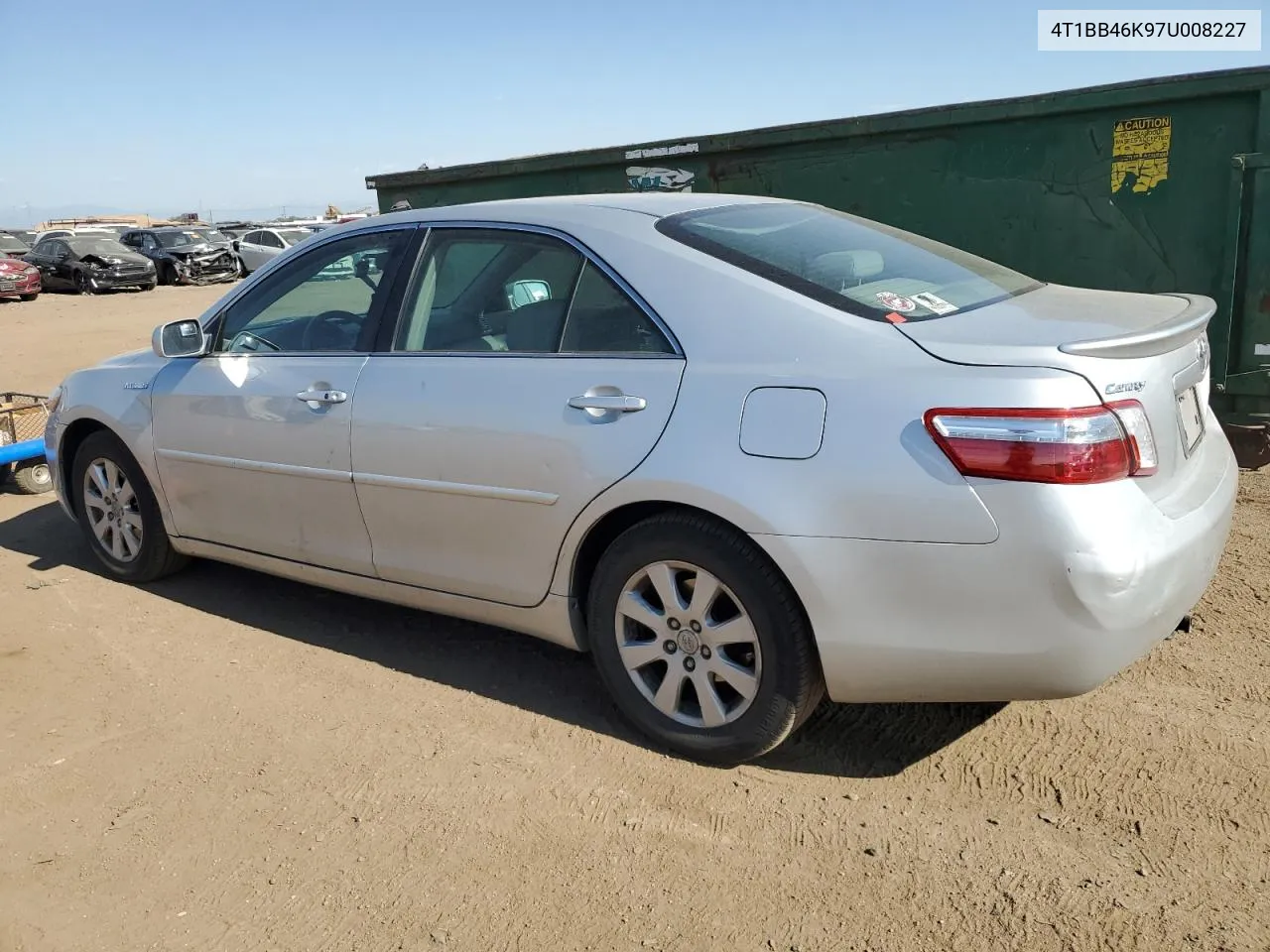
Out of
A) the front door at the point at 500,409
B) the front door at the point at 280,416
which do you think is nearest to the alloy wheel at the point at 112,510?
the front door at the point at 280,416

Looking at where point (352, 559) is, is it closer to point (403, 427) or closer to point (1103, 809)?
point (403, 427)

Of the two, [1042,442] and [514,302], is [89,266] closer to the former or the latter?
[514,302]

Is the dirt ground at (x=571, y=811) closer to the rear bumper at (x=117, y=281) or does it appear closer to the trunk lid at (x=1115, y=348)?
the trunk lid at (x=1115, y=348)

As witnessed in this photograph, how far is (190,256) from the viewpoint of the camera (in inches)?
1156

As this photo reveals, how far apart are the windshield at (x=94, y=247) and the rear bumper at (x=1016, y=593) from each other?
28.4 metres

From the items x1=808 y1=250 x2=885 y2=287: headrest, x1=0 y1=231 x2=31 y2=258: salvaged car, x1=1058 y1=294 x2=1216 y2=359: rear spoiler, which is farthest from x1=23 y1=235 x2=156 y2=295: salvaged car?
x1=1058 y1=294 x2=1216 y2=359: rear spoiler

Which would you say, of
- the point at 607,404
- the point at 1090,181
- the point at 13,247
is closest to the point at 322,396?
the point at 607,404

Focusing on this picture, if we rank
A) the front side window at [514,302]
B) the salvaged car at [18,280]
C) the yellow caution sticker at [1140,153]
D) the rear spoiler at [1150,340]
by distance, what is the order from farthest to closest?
the salvaged car at [18,280], the yellow caution sticker at [1140,153], the front side window at [514,302], the rear spoiler at [1150,340]

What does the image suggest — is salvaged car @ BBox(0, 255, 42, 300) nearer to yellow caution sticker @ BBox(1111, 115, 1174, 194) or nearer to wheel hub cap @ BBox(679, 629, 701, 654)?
yellow caution sticker @ BBox(1111, 115, 1174, 194)

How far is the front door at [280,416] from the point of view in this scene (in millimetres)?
3982

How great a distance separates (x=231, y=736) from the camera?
11.9ft

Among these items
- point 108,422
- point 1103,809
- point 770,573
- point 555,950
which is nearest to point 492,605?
point 770,573

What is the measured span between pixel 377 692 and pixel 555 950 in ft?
5.18

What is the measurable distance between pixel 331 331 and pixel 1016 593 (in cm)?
268
